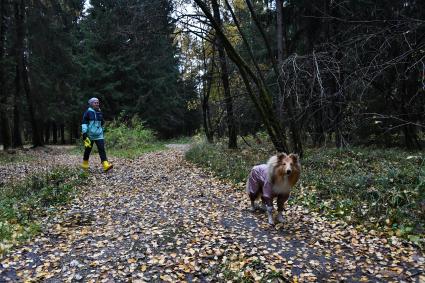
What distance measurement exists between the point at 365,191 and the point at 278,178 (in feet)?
8.27

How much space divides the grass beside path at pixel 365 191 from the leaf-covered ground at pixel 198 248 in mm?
375

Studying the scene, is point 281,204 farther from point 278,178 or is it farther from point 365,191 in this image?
point 365,191

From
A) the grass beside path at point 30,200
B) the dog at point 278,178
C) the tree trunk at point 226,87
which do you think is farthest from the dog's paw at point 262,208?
the tree trunk at point 226,87

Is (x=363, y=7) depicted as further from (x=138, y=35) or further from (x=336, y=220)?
(x=336, y=220)

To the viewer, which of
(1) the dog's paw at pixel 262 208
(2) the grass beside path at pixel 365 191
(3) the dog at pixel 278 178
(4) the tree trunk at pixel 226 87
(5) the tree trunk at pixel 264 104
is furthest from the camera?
(4) the tree trunk at pixel 226 87

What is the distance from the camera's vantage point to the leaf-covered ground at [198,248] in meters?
4.67

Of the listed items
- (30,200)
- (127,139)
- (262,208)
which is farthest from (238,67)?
(127,139)

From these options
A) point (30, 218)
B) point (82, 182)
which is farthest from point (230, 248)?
point (82, 182)

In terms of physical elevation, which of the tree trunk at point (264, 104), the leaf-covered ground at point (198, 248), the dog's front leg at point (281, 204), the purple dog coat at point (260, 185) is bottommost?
the leaf-covered ground at point (198, 248)

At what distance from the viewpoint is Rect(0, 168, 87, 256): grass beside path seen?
19.3ft

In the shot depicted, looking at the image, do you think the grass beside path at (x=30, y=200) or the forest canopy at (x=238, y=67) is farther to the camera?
the forest canopy at (x=238, y=67)

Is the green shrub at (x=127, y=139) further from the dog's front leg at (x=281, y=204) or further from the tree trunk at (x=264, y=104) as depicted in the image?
the dog's front leg at (x=281, y=204)

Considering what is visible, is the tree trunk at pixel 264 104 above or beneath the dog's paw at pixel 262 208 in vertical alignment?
above

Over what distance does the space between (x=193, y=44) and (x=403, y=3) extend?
51.0 ft
